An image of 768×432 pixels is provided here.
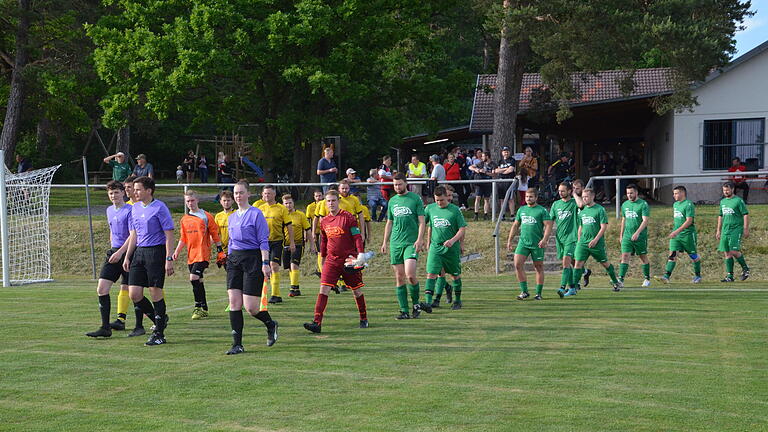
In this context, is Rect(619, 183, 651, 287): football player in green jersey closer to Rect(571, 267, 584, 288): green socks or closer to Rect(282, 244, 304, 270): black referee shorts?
Answer: Rect(571, 267, 584, 288): green socks

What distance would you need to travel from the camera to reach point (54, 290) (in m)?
18.8

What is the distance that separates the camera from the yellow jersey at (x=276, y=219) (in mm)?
15961

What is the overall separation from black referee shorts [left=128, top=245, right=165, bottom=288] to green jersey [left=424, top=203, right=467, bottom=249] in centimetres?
470

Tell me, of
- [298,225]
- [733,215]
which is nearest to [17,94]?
[298,225]

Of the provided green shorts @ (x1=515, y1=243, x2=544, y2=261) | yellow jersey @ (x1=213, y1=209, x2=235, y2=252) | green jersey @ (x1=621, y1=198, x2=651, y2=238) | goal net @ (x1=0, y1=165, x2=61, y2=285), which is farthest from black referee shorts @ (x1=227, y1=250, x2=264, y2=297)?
goal net @ (x1=0, y1=165, x2=61, y2=285)

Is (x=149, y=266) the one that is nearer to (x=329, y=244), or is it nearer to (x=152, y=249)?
(x=152, y=249)

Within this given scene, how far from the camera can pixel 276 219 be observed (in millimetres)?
16016

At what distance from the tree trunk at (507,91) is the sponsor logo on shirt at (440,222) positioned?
14744 mm

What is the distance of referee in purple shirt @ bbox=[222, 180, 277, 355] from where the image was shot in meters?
10.5

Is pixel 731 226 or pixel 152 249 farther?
pixel 731 226

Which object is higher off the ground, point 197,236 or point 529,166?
point 529,166

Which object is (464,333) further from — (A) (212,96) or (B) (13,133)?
(B) (13,133)

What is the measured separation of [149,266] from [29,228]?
545 inches

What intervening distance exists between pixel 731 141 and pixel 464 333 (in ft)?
68.5
